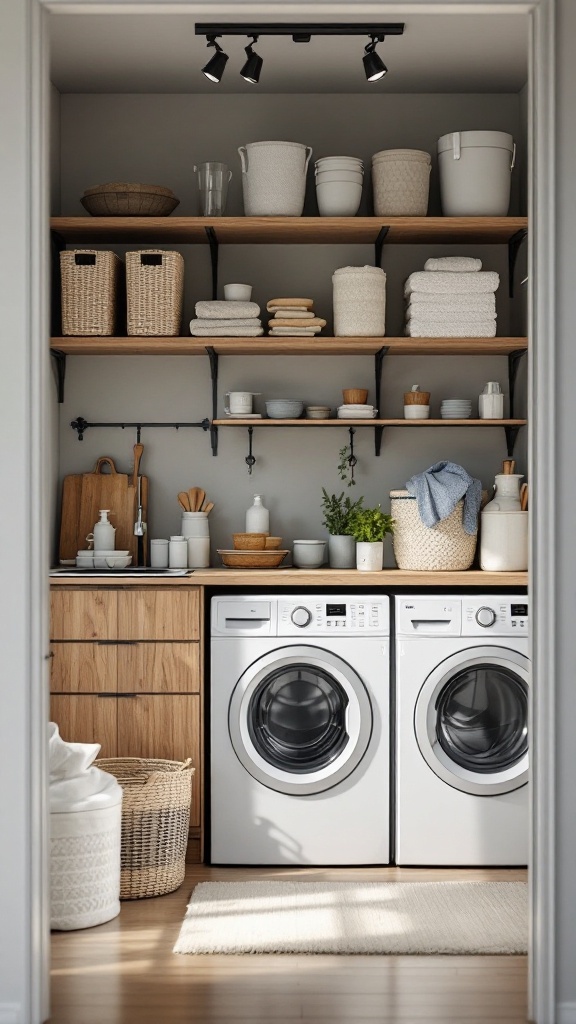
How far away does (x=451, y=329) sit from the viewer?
12.9 feet

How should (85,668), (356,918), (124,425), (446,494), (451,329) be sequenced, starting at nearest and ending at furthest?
1. (356,918)
2. (85,668)
3. (446,494)
4. (451,329)
5. (124,425)

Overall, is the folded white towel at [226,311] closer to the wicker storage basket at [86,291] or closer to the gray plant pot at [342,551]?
the wicker storage basket at [86,291]

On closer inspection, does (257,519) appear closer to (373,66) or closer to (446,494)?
(446,494)

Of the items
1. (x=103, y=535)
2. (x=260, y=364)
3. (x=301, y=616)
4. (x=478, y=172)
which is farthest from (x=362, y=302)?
(x=103, y=535)

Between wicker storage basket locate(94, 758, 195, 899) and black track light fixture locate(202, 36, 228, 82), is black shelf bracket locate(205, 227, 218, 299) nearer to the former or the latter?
black track light fixture locate(202, 36, 228, 82)

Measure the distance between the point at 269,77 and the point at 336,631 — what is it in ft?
7.03

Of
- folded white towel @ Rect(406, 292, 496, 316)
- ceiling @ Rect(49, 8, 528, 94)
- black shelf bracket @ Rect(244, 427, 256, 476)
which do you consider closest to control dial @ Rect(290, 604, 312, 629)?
black shelf bracket @ Rect(244, 427, 256, 476)

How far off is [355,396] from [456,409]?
401 mm

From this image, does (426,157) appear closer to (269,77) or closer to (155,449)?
(269,77)

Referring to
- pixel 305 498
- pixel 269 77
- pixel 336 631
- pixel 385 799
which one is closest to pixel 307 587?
pixel 336 631

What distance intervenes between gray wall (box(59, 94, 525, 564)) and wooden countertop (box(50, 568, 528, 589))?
1.78 feet

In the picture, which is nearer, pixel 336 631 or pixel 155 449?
pixel 336 631

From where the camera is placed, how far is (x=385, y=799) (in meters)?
3.66
